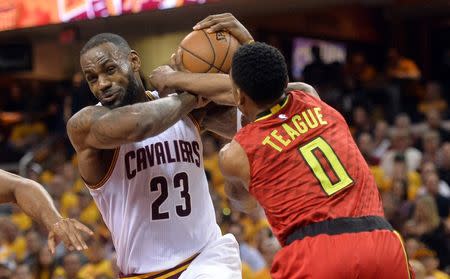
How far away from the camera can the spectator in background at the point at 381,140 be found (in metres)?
11.8

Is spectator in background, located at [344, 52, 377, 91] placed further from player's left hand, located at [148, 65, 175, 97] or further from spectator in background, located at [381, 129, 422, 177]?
player's left hand, located at [148, 65, 175, 97]

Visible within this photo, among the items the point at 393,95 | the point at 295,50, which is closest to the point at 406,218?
the point at 393,95

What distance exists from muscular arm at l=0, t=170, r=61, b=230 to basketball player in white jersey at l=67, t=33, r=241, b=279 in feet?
1.39

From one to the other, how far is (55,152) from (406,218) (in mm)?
8457

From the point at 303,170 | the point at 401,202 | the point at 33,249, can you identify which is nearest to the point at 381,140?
the point at 401,202

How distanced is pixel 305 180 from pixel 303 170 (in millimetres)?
46

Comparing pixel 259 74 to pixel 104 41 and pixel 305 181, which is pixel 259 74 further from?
pixel 104 41

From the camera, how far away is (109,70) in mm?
4711

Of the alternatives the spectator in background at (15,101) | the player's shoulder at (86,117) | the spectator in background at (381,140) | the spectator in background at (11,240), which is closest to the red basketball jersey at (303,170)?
the player's shoulder at (86,117)

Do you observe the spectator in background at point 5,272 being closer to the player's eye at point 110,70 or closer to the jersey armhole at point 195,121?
the jersey armhole at point 195,121

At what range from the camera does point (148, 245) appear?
484 cm

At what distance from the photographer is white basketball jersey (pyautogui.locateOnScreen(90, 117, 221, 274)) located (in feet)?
15.8

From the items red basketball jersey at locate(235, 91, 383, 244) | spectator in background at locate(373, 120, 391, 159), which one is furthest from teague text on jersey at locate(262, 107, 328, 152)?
spectator in background at locate(373, 120, 391, 159)

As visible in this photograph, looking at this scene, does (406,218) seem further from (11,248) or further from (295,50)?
(295,50)
